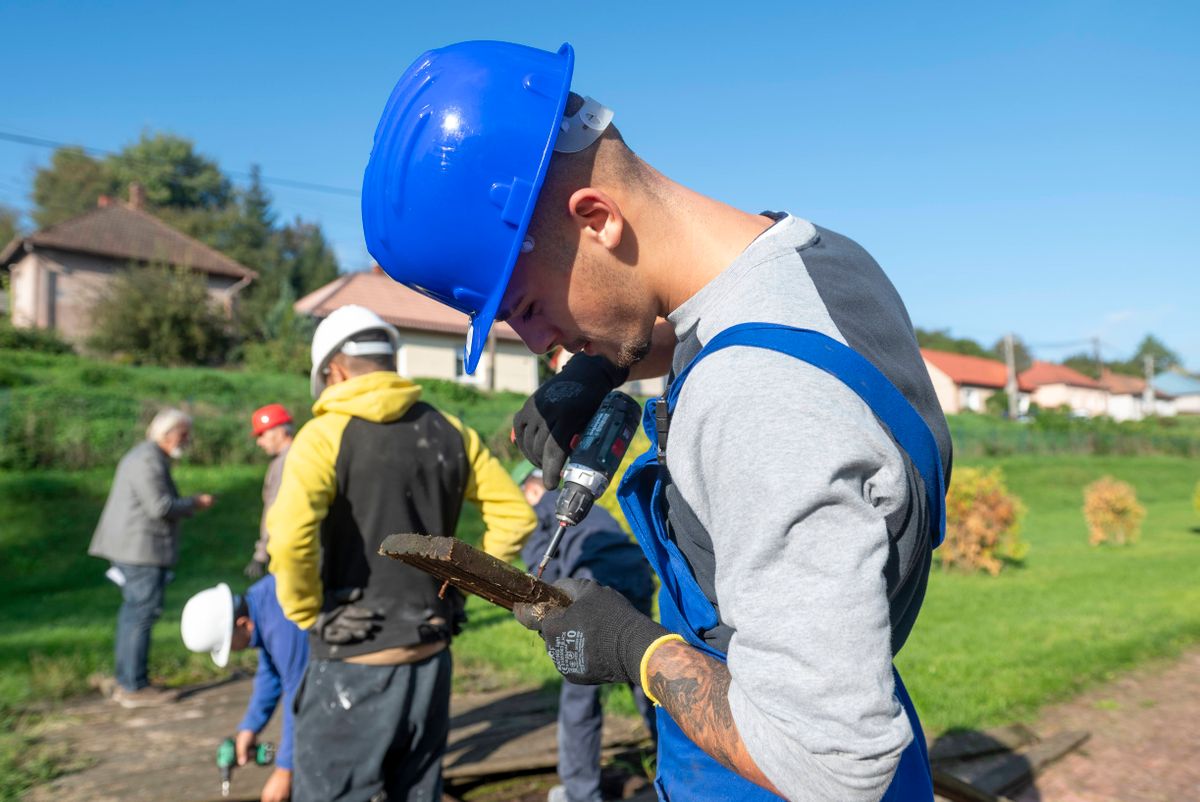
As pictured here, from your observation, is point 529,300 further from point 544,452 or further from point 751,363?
point 544,452

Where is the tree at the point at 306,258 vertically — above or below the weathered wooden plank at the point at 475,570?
above

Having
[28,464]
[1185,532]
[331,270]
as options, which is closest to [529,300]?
[28,464]

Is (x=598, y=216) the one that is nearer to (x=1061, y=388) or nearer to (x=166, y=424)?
(x=166, y=424)

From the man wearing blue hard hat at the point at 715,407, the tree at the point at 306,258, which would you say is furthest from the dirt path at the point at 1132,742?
the tree at the point at 306,258

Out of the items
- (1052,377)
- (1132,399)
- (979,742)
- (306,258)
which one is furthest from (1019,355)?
(979,742)

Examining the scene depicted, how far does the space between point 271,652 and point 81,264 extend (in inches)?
1347

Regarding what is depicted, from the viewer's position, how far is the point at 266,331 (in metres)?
34.7

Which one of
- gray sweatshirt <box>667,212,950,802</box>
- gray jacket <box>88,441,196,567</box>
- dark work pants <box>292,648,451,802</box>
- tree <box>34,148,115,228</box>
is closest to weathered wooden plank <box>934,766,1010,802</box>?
dark work pants <box>292,648,451,802</box>

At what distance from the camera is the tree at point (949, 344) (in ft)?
270

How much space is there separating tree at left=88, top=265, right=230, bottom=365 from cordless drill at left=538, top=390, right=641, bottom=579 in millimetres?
29196

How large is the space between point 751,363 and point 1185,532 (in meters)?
21.6

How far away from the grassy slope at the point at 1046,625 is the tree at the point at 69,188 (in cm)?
5766

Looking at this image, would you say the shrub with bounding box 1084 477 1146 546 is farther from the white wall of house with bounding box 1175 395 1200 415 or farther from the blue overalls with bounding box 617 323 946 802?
the white wall of house with bounding box 1175 395 1200 415

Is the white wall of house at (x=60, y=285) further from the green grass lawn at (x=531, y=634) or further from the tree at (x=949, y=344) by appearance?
the tree at (x=949, y=344)
